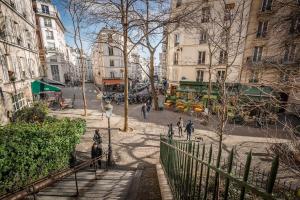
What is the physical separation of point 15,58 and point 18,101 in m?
3.71

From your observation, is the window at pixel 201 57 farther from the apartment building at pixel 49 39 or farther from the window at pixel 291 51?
the apartment building at pixel 49 39

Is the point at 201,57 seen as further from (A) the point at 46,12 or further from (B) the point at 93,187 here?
(A) the point at 46,12

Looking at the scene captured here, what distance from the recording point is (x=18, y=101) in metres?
13.3

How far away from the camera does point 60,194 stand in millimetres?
4996

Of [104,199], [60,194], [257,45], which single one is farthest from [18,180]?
[257,45]

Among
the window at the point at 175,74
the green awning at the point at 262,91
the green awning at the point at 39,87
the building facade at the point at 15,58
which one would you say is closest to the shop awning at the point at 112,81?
the window at the point at 175,74

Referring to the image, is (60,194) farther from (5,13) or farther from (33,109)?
(5,13)

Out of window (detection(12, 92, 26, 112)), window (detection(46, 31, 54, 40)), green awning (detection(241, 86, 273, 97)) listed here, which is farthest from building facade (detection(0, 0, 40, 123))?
window (detection(46, 31, 54, 40))

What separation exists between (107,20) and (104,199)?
11080 millimetres

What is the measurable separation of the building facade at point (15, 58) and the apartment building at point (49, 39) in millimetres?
19974

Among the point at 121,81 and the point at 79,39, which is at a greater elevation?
the point at 79,39

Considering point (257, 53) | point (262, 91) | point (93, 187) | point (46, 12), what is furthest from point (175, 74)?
point (46, 12)

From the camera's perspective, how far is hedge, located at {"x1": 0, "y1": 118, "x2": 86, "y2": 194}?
16.7ft

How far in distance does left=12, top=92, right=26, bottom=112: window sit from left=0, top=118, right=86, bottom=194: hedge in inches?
308
